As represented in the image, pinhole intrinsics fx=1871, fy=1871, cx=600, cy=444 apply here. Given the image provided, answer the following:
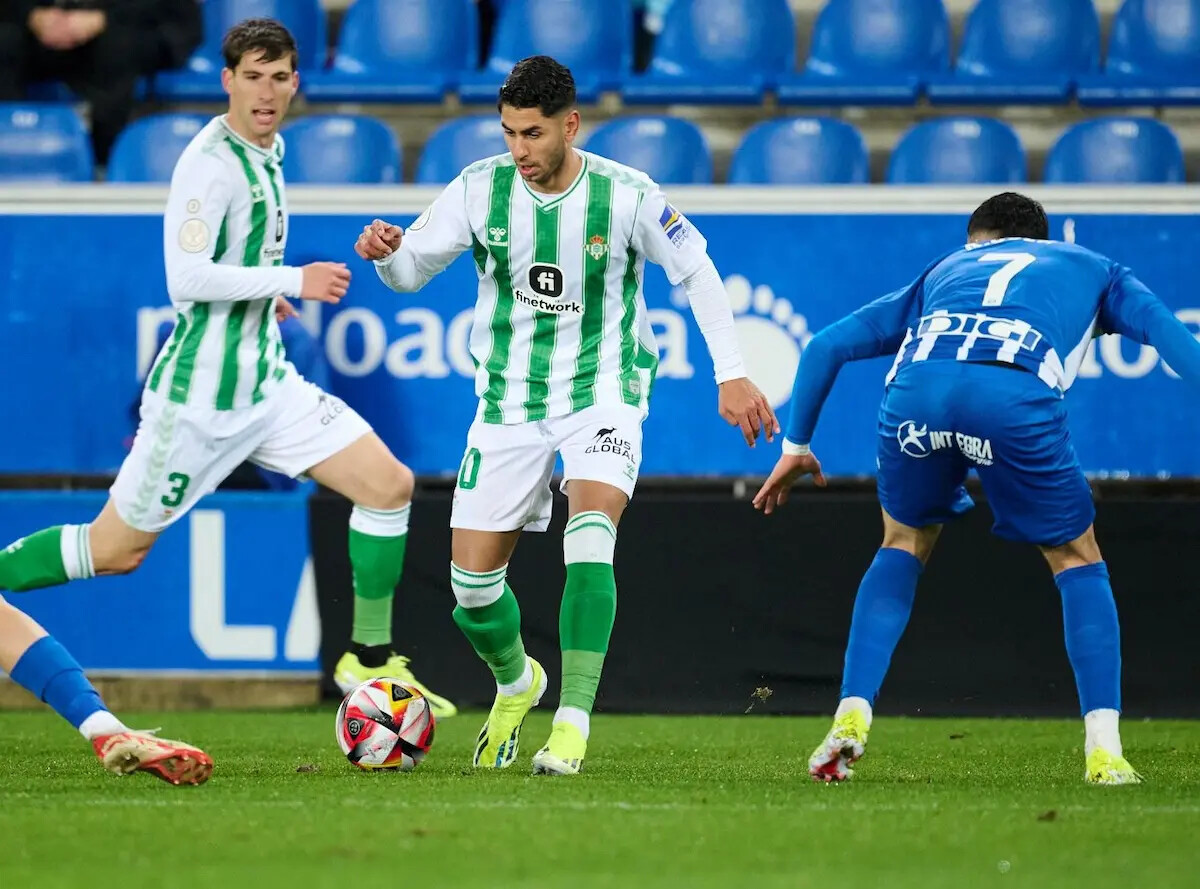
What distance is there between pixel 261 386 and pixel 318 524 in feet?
5.08

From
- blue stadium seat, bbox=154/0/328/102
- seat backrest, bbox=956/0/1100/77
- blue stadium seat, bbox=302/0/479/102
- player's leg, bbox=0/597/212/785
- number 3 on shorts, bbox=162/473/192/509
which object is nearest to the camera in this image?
player's leg, bbox=0/597/212/785

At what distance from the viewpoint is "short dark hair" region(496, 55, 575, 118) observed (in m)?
5.02

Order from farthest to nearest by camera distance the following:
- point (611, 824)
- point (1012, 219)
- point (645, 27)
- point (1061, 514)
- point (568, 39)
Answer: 1. point (645, 27)
2. point (568, 39)
3. point (1012, 219)
4. point (1061, 514)
5. point (611, 824)

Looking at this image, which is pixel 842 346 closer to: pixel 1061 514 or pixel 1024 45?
pixel 1061 514

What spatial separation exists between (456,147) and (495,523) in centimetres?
394

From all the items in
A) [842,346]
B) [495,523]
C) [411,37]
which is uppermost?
[411,37]

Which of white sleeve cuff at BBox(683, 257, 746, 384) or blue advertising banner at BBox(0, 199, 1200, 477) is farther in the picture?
blue advertising banner at BBox(0, 199, 1200, 477)

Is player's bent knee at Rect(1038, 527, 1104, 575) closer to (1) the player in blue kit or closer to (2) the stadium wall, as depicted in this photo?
(1) the player in blue kit

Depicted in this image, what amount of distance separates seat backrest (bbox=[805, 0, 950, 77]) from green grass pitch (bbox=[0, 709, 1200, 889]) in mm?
Answer: 4715

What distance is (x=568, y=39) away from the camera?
980 cm

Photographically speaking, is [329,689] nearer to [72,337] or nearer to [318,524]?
[318,524]

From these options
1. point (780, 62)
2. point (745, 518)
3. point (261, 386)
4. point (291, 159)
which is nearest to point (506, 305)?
point (261, 386)

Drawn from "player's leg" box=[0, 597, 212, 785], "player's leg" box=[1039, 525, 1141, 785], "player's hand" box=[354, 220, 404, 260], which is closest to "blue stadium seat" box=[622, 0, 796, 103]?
"player's hand" box=[354, 220, 404, 260]

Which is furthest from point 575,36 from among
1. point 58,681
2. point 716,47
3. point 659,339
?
point 58,681
